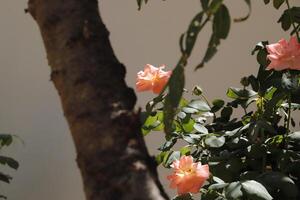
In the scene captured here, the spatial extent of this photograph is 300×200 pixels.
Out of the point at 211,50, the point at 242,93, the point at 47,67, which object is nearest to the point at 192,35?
the point at 211,50

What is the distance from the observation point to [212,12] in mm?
Answer: 393

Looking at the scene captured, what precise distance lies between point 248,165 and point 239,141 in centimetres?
5

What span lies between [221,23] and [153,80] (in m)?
0.56

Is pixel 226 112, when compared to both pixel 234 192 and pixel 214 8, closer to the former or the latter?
pixel 234 192

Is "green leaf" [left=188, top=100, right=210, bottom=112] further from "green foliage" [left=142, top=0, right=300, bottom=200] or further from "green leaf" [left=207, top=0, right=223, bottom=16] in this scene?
"green leaf" [left=207, top=0, right=223, bottom=16]

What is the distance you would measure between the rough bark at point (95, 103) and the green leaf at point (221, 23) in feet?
0.27

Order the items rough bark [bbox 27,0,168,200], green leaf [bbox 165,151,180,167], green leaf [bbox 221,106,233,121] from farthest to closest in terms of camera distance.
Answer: green leaf [bbox 221,106,233,121]
green leaf [bbox 165,151,180,167]
rough bark [bbox 27,0,168,200]

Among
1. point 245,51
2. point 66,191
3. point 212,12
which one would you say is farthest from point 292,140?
point 66,191

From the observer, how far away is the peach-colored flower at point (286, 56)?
0.91 meters

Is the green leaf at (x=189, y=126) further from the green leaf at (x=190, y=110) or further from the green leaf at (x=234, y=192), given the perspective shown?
the green leaf at (x=234, y=192)

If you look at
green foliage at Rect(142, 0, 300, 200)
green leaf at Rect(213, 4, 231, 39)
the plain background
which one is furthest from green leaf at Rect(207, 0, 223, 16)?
the plain background

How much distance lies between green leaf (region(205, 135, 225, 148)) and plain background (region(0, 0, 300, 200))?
0.76 m

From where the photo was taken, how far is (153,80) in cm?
96

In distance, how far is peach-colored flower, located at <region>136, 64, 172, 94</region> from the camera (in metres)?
0.94
